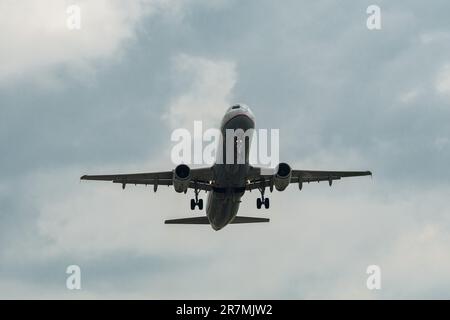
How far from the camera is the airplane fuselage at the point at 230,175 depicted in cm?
5781

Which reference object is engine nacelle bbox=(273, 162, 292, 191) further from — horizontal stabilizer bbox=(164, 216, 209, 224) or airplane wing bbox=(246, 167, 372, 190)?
horizontal stabilizer bbox=(164, 216, 209, 224)

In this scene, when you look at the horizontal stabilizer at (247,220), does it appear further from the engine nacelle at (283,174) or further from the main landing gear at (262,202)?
the engine nacelle at (283,174)

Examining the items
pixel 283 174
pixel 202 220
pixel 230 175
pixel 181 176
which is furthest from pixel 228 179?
pixel 202 220

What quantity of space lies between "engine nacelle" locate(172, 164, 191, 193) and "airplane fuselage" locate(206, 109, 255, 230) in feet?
7.19

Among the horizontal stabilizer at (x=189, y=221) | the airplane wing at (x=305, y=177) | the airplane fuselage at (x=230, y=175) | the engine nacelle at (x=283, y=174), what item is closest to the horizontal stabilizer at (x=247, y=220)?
the horizontal stabilizer at (x=189, y=221)

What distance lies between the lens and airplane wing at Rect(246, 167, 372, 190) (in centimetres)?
6512

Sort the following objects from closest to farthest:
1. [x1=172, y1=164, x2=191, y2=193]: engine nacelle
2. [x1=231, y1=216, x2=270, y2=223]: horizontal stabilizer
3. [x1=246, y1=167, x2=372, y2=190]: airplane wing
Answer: [x1=172, y1=164, x2=191, y2=193]: engine nacelle → [x1=246, y1=167, x2=372, y2=190]: airplane wing → [x1=231, y1=216, x2=270, y2=223]: horizontal stabilizer

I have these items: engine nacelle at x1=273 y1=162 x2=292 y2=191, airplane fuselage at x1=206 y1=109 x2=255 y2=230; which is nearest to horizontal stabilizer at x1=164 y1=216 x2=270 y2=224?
airplane fuselage at x1=206 y1=109 x2=255 y2=230

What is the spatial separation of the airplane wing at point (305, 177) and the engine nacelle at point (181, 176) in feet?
17.8
